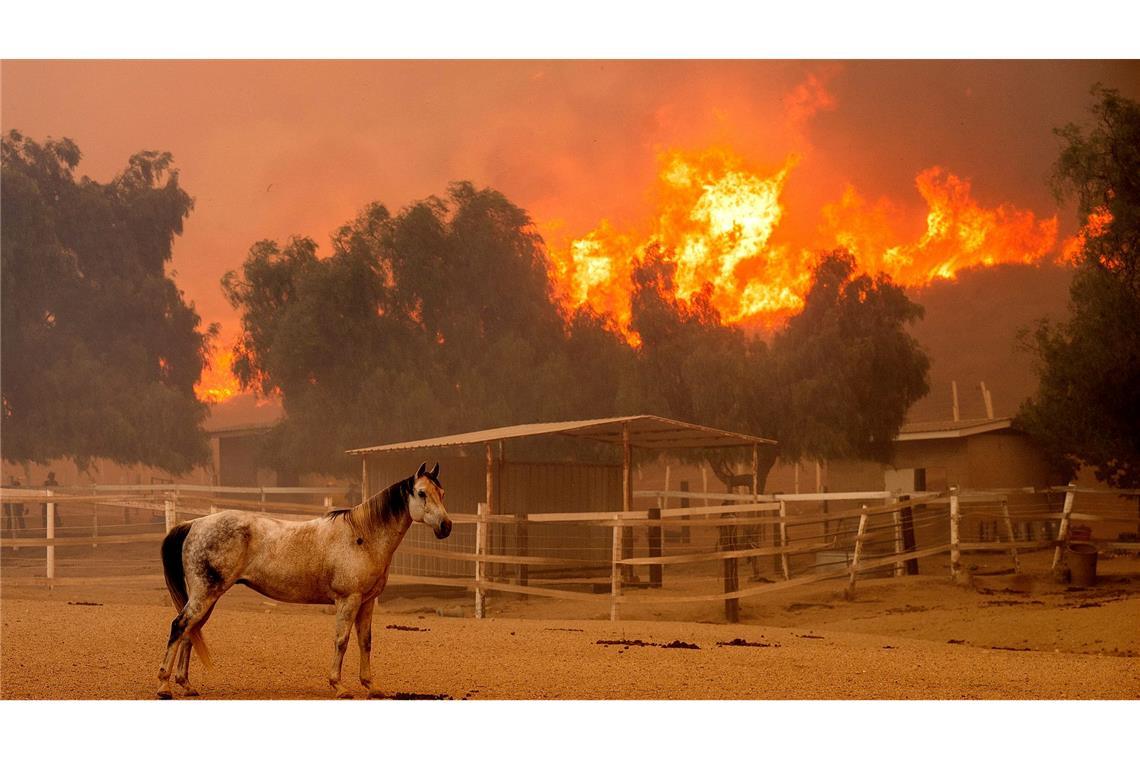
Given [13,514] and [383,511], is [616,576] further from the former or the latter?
[13,514]

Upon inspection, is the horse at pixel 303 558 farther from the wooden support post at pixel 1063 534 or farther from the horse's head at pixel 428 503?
the wooden support post at pixel 1063 534

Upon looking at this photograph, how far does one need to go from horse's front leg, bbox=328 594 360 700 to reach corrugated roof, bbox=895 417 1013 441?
12.0m

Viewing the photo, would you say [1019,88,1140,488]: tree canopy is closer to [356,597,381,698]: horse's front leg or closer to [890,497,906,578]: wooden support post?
[890,497,906,578]: wooden support post

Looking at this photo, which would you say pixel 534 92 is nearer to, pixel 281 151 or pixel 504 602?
pixel 281 151

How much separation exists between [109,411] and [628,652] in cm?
1171

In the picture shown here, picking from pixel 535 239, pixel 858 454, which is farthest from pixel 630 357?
pixel 858 454

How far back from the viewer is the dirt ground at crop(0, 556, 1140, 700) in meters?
6.89

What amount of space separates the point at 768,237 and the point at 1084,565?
5.43 metres

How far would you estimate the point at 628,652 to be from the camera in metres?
7.91

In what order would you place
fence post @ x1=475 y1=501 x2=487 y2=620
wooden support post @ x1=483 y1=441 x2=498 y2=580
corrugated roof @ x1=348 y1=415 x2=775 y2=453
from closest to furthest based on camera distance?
1. fence post @ x1=475 y1=501 x2=487 y2=620
2. corrugated roof @ x1=348 y1=415 x2=775 y2=453
3. wooden support post @ x1=483 y1=441 x2=498 y2=580

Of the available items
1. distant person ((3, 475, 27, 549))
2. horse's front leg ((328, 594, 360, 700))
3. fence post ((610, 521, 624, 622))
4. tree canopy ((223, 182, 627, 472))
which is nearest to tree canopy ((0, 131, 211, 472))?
tree canopy ((223, 182, 627, 472))

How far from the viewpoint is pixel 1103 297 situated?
40.5ft

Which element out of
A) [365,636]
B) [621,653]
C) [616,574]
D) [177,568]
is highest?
[177,568]

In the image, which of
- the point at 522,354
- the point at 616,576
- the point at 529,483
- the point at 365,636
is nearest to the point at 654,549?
the point at 529,483
